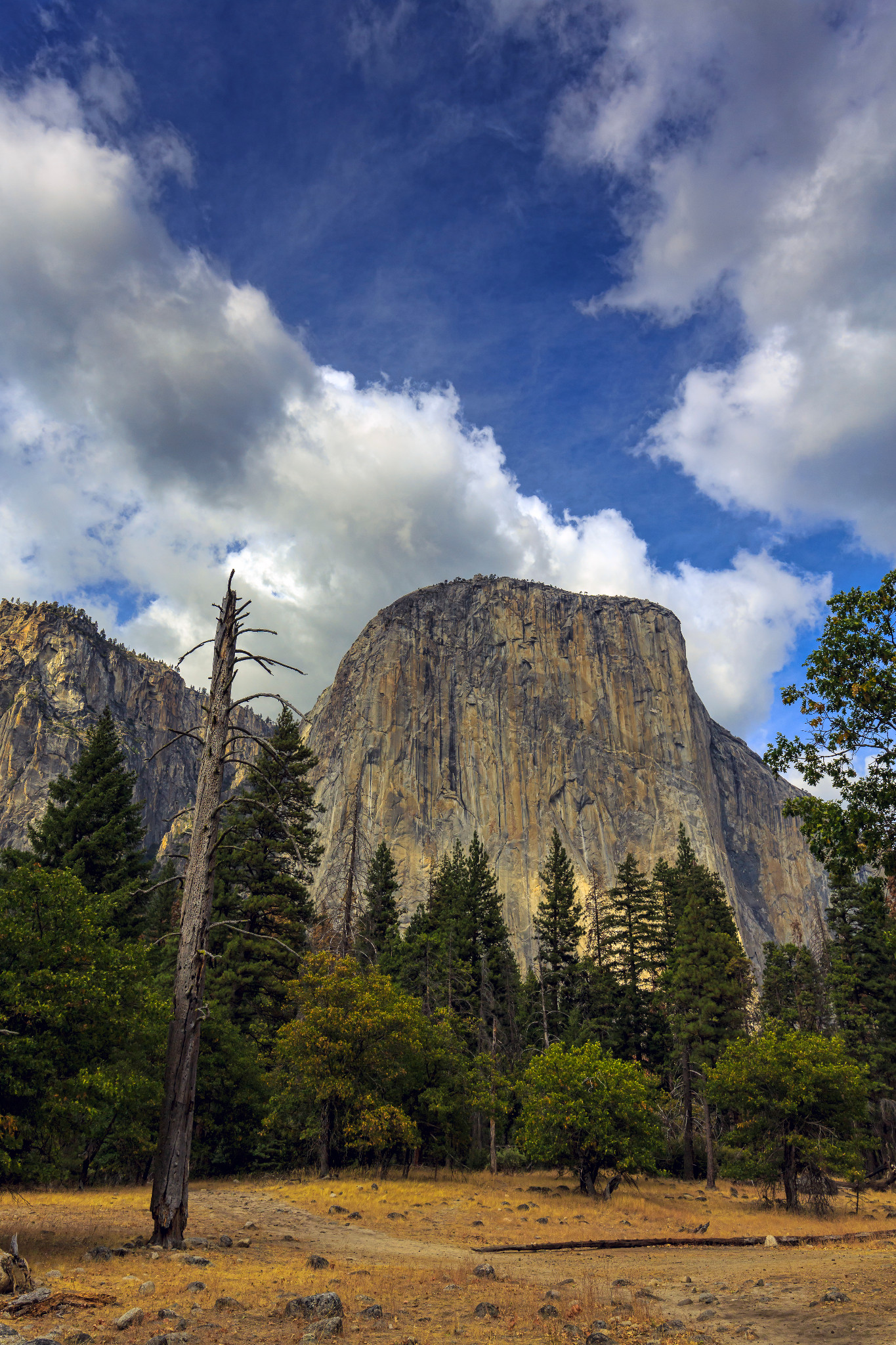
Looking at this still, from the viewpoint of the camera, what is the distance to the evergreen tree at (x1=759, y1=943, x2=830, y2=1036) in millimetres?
41000

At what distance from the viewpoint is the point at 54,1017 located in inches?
427

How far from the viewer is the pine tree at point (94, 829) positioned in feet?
98.3

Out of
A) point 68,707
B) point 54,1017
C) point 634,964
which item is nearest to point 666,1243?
point 54,1017

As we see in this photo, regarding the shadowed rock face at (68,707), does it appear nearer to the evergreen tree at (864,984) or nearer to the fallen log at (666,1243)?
the evergreen tree at (864,984)

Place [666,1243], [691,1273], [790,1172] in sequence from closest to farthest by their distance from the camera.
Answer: [691,1273]
[666,1243]
[790,1172]

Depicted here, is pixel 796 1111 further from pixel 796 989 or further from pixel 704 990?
pixel 796 989

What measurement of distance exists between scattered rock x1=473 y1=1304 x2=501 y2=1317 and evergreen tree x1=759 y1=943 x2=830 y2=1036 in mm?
38272

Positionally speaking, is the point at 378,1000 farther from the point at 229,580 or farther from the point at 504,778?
the point at 504,778

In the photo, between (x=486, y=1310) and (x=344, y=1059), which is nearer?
(x=486, y=1310)

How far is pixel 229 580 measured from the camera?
13992 mm

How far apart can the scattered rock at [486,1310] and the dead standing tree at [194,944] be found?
4561mm

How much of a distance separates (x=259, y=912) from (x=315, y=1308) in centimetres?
2528

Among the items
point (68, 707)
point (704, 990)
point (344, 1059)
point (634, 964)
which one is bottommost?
point (344, 1059)

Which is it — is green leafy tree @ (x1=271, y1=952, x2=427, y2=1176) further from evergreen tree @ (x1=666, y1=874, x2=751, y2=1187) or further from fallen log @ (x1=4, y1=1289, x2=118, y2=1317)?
fallen log @ (x1=4, y1=1289, x2=118, y2=1317)
